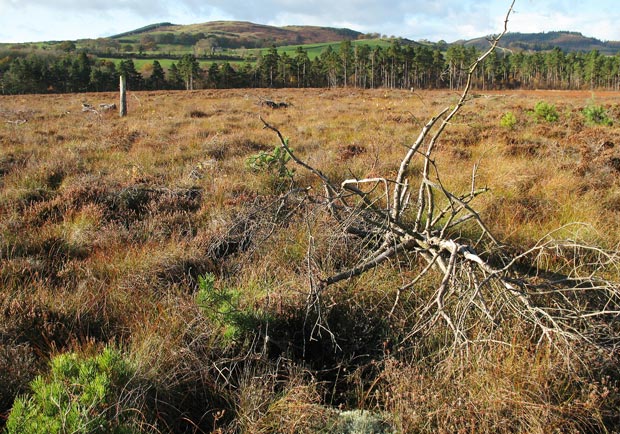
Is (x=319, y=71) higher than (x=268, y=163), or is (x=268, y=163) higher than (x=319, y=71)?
(x=319, y=71)

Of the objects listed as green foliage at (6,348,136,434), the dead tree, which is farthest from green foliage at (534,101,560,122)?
green foliage at (6,348,136,434)

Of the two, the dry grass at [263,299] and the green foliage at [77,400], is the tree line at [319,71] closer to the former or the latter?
the dry grass at [263,299]

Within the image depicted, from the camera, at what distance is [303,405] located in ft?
6.04

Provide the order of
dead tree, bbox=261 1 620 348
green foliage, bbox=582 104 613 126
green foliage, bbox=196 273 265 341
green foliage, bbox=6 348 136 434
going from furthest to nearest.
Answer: green foliage, bbox=582 104 613 126 → green foliage, bbox=196 273 265 341 → dead tree, bbox=261 1 620 348 → green foliage, bbox=6 348 136 434

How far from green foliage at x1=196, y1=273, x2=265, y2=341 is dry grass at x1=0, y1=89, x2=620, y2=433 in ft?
0.13

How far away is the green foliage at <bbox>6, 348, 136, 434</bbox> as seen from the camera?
5.19 ft

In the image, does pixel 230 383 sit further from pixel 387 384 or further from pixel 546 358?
pixel 546 358

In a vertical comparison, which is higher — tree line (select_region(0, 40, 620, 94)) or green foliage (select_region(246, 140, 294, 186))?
tree line (select_region(0, 40, 620, 94))

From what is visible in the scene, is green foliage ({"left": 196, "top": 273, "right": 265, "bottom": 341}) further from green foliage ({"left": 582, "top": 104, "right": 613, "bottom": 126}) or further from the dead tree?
green foliage ({"left": 582, "top": 104, "right": 613, "bottom": 126})

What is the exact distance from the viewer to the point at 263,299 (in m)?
2.68

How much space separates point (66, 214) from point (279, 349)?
3522 mm

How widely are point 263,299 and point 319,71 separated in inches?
2482

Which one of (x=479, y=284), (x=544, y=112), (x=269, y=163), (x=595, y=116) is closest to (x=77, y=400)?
(x=479, y=284)

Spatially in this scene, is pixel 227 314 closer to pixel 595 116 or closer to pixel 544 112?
pixel 544 112
